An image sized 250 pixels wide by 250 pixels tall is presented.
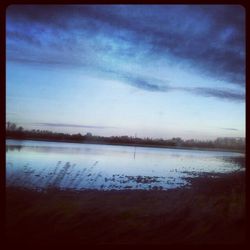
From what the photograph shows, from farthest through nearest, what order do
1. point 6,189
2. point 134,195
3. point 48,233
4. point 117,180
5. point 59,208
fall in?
point 117,180 < point 134,195 < point 59,208 < point 48,233 < point 6,189

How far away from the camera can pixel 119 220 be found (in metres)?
3.24

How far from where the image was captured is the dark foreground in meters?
2.74

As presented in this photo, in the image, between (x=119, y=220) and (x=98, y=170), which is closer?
(x=119, y=220)

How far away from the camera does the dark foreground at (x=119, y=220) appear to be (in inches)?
108

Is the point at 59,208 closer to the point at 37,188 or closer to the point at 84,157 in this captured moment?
the point at 37,188

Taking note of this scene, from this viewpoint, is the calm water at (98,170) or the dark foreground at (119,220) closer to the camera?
the dark foreground at (119,220)

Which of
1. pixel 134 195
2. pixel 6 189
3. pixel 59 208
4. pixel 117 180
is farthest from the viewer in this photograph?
pixel 117 180

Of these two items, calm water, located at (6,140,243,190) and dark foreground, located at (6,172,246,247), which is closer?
dark foreground, located at (6,172,246,247)

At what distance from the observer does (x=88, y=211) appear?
336 centimetres

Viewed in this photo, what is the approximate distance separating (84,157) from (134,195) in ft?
4.55

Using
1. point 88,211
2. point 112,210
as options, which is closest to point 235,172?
point 112,210
